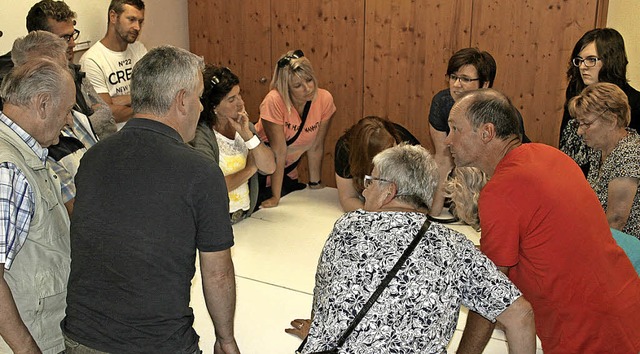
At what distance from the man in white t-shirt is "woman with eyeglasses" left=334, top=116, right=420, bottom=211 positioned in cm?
168

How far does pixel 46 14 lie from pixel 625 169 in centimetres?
310

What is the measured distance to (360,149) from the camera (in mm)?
3719

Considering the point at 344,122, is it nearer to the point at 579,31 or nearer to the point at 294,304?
the point at 579,31

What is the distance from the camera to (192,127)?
2.23 meters

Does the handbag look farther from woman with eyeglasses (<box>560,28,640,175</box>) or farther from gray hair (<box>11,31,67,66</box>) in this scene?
woman with eyeglasses (<box>560,28,640,175</box>)

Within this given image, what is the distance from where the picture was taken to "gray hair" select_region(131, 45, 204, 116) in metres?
2.15

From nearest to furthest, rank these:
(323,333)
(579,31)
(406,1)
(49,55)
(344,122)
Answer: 1. (323,333)
2. (49,55)
3. (579,31)
4. (406,1)
5. (344,122)

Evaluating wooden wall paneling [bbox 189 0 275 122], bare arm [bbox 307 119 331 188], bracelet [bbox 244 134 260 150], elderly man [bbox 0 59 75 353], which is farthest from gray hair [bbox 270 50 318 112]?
elderly man [bbox 0 59 75 353]

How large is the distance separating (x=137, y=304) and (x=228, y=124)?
208 cm

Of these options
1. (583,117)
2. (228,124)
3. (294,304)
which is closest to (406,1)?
(228,124)

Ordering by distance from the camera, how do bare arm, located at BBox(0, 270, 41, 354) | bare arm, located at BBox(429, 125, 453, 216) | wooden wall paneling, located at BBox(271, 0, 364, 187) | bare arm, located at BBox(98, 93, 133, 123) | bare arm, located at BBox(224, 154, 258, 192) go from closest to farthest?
bare arm, located at BBox(0, 270, 41, 354)
bare arm, located at BBox(224, 154, 258, 192)
bare arm, located at BBox(429, 125, 453, 216)
bare arm, located at BBox(98, 93, 133, 123)
wooden wall paneling, located at BBox(271, 0, 364, 187)

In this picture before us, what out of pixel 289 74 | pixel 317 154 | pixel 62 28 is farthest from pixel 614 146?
pixel 62 28

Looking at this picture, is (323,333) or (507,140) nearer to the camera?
(323,333)

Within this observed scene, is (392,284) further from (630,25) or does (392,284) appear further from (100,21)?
(100,21)
